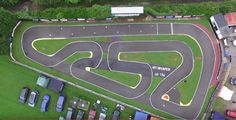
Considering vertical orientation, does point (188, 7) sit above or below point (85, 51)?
above

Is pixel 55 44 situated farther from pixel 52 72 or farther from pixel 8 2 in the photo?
pixel 8 2

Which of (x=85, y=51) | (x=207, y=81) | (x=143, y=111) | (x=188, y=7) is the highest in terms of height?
(x=188, y=7)

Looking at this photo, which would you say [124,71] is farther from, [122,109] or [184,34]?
[184,34]

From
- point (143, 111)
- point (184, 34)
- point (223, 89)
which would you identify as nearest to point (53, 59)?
point (143, 111)

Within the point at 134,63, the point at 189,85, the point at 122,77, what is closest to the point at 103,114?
the point at 122,77

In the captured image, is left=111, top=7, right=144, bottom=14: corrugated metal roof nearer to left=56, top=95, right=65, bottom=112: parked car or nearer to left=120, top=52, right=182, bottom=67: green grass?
left=120, top=52, right=182, bottom=67: green grass
